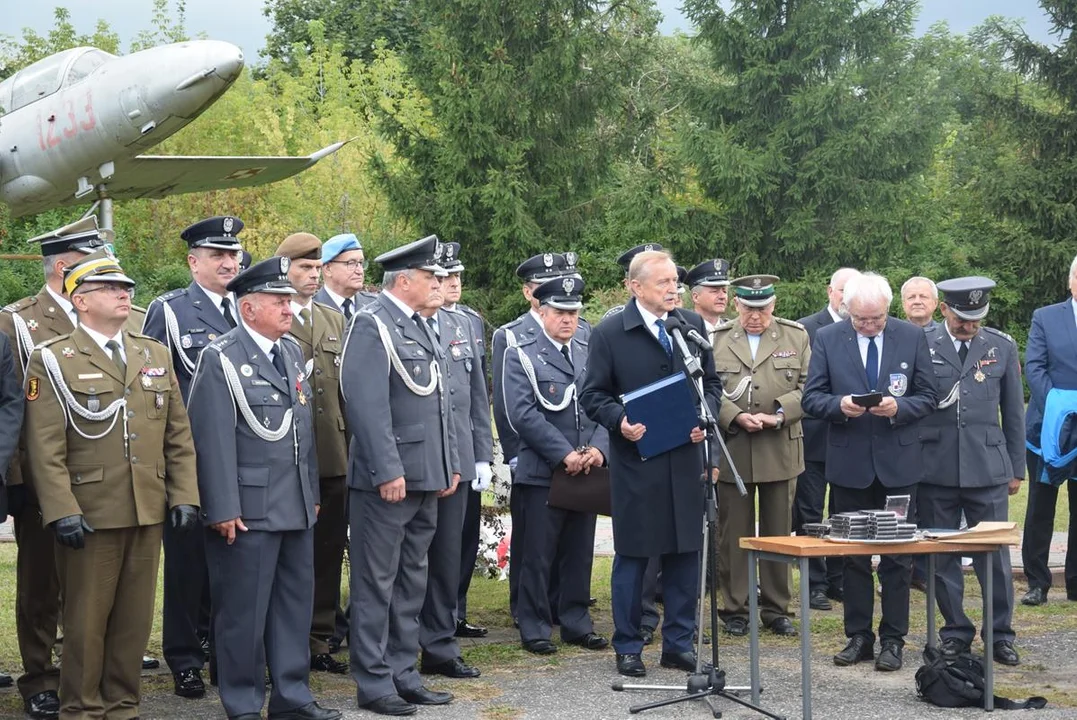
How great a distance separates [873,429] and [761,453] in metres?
1.05

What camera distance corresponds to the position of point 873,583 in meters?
7.51

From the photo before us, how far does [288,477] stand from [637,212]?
2156cm

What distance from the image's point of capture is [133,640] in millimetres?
6008

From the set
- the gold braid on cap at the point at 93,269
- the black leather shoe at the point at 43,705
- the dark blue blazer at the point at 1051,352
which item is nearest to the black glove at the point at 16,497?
the black leather shoe at the point at 43,705

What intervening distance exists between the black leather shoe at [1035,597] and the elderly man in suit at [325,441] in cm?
453

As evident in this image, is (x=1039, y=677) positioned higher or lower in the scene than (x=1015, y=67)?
lower

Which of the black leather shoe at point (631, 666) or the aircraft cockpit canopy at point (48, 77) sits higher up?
the aircraft cockpit canopy at point (48, 77)

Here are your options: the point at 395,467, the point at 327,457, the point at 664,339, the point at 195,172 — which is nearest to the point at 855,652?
the point at 664,339

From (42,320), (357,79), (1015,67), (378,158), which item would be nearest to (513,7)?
(378,158)

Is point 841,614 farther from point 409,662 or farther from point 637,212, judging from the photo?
point 637,212

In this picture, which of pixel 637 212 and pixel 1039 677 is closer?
pixel 1039 677

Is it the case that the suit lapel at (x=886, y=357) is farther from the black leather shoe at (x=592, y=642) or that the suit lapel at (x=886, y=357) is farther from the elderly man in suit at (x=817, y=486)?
the black leather shoe at (x=592, y=642)

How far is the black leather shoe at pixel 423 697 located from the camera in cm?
672

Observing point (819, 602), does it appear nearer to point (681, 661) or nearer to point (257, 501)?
point (681, 661)
